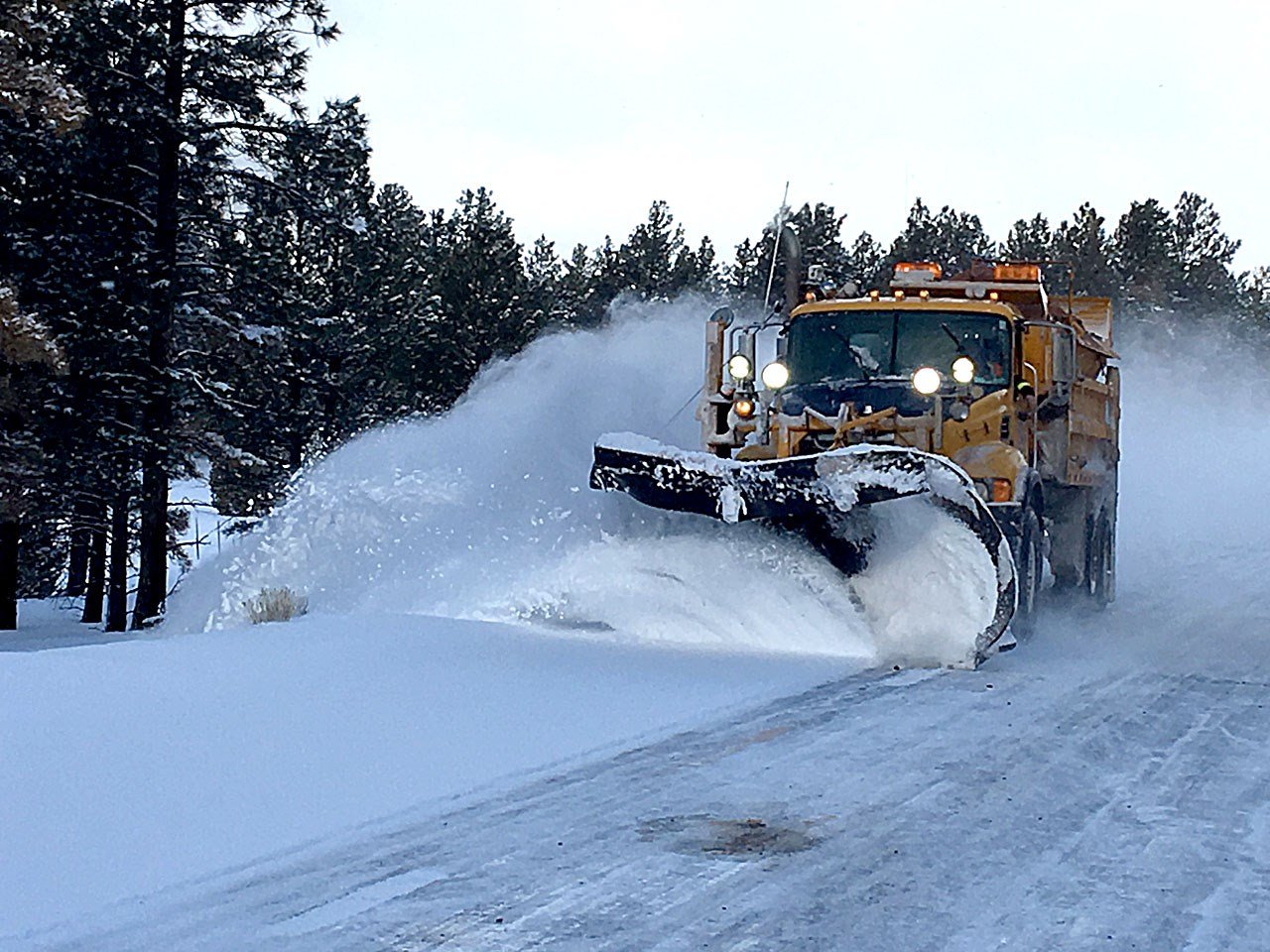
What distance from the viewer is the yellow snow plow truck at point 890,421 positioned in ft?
31.6

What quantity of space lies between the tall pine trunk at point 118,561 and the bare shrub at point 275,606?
1290cm

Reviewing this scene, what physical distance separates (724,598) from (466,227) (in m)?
33.8

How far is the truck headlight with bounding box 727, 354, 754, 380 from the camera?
37.4 ft

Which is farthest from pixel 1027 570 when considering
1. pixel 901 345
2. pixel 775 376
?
pixel 775 376

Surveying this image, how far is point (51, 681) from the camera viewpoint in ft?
24.1

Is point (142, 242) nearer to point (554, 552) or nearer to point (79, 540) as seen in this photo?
point (79, 540)

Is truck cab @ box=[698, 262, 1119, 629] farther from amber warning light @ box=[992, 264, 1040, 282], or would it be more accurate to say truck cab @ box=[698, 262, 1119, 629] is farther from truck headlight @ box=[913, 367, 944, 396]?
amber warning light @ box=[992, 264, 1040, 282]

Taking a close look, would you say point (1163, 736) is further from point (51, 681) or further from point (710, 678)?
point (51, 681)

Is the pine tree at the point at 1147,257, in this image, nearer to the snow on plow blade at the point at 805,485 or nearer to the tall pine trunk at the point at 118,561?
the tall pine trunk at the point at 118,561

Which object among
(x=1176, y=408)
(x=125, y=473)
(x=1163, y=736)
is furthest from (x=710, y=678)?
(x=1176, y=408)

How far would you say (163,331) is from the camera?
2275cm

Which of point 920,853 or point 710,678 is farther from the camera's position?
point 710,678

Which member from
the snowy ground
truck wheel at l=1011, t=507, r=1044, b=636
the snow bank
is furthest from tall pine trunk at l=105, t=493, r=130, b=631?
truck wheel at l=1011, t=507, r=1044, b=636

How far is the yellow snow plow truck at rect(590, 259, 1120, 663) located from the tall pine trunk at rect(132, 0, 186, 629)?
12451 mm
